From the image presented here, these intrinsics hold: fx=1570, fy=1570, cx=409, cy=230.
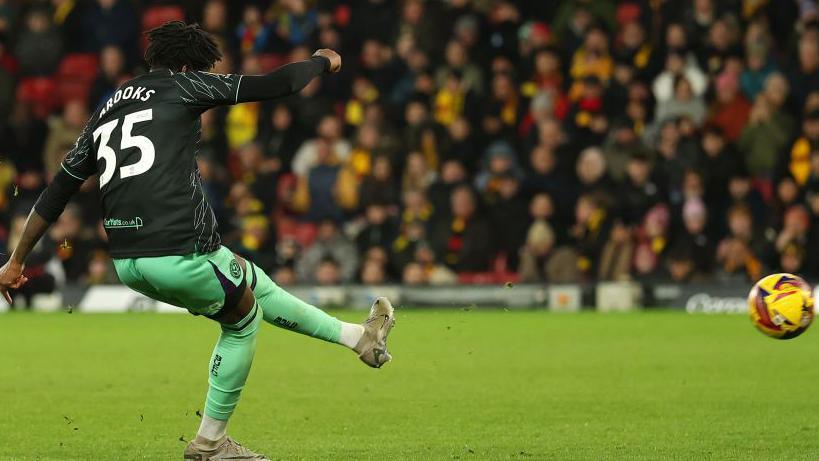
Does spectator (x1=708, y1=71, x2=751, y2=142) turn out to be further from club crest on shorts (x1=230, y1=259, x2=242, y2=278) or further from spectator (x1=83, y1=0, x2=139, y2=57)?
club crest on shorts (x1=230, y1=259, x2=242, y2=278)

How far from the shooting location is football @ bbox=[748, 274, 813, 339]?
950 cm

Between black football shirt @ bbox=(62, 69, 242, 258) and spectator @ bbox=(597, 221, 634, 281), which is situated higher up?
black football shirt @ bbox=(62, 69, 242, 258)

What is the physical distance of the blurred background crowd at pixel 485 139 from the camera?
738 inches

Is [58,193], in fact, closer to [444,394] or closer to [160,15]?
[444,394]

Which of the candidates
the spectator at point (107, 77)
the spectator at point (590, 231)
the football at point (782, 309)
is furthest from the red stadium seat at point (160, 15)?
the football at point (782, 309)

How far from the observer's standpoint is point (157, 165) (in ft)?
22.9

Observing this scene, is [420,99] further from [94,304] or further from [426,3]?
[94,304]

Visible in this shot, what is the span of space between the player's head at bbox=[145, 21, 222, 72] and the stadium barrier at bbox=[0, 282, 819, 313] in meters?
11.6

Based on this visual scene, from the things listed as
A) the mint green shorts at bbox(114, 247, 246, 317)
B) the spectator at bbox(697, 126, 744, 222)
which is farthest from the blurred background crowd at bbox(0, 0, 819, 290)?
the mint green shorts at bbox(114, 247, 246, 317)

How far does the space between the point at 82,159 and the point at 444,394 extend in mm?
4138

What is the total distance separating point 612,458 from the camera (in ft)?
25.1

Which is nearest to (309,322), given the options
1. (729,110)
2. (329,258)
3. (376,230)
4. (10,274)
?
(10,274)

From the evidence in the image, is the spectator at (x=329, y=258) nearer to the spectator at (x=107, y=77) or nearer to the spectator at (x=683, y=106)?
the spectator at (x=107, y=77)

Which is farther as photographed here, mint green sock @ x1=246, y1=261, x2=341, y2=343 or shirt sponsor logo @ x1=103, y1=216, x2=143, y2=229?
mint green sock @ x1=246, y1=261, x2=341, y2=343
